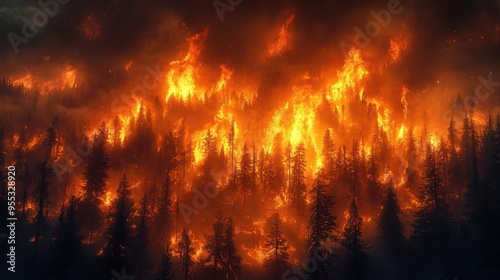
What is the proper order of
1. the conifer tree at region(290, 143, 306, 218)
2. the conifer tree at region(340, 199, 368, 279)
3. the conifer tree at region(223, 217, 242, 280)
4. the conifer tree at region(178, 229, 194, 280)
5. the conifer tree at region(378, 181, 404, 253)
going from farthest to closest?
the conifer tree at region(290, 143, 306, 218) → the conifer tree at region(378, 181, 404, 253) → the conifer tree at region(223, 217, 242, 280) → the conifer tree at region(178, 229, 194, 280) → the conifer tree at region(340, 199, 368, 279)

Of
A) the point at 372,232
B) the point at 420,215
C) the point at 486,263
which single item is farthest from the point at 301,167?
the point at 486,263

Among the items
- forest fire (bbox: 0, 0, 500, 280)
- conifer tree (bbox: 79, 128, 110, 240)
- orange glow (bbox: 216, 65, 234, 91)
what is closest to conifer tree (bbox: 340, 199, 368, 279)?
forest fire (bbox: 0, 0, 500, 280)

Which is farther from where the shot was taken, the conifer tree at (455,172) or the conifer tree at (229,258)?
the conifer tree at (455,172)

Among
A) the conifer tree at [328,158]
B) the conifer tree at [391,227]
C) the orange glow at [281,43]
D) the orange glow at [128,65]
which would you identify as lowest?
the conifer tree at [391,227]

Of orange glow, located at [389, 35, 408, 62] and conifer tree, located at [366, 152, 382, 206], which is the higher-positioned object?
orange glow, located at [389, 35, 408, 62]

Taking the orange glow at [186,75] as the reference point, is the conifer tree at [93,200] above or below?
below

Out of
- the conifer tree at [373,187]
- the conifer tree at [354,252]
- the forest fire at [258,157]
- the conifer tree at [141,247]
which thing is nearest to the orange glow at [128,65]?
the forest fire at [258,157]

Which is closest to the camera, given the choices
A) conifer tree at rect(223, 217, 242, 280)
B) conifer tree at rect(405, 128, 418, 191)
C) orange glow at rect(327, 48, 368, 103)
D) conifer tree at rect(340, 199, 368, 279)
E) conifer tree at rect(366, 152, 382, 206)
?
conifer tree at rect(340, 199, 368, 279)

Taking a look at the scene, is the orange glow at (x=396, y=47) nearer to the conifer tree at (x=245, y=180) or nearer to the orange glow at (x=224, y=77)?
the orange glow at (x=224, y=77)

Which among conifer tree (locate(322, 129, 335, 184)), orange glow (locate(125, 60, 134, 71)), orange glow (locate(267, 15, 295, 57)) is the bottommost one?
conifer tree (locate(322, 129, 335, 184))

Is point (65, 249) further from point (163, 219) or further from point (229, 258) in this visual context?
point (229, 258)

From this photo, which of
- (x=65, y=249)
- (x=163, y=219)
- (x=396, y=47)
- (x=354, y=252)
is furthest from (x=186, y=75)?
(x=354, y=252)

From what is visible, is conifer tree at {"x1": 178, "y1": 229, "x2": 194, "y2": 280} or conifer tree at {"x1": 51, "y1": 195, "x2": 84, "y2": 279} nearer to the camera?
conifer tree at {"x1": 178, "y1": 229, "x2": 194, "y2": 280}

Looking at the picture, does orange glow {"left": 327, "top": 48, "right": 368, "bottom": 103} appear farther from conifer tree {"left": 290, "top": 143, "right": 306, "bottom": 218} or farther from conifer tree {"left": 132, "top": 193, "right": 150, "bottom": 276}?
conifer tree {"left": 132, "top": 193, "right": 150, "bottom": 276}
